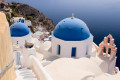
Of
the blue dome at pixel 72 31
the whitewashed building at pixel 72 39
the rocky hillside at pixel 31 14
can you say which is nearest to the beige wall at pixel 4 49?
the whitewashed building at pixel 72 39

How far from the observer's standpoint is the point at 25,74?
7570 millimetres

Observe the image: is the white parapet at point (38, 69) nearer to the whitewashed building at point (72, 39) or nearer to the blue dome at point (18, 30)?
the whitewashed building at point (72, 39)

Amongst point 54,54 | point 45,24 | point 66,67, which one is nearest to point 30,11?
point 45,24

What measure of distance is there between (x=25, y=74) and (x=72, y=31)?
621 centimetres

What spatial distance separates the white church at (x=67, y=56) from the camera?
332 inches

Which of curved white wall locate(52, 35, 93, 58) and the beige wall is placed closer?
the beige wall

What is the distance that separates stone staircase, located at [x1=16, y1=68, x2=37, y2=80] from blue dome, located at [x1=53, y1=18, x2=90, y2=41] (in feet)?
17.5

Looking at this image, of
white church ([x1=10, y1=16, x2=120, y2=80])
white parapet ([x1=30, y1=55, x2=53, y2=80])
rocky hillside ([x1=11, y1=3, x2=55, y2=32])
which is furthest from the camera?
rocky hillside ([x1=11, y1=3, x2=55, y2=32])

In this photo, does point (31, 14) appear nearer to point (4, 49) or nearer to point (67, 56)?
point (67, 56)

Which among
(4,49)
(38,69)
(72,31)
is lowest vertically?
(38,69)

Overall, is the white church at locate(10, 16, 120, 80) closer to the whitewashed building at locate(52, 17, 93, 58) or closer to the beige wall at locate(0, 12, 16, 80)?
the whitewashed building at locate(52, 17, 93, 58)

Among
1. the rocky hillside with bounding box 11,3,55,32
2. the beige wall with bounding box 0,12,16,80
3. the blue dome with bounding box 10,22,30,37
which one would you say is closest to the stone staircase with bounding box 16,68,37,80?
the beige wall with bounding box 0,12,16,80

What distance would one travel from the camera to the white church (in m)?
8.43

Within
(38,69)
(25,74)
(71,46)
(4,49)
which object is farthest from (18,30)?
(4,49)
